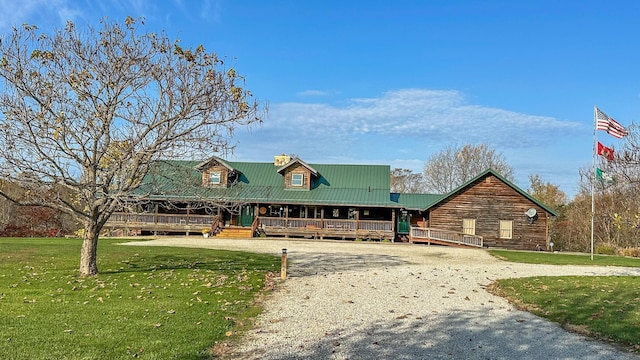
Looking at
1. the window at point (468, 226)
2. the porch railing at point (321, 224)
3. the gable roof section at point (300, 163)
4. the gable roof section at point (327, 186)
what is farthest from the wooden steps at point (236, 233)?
the window at point (468, 226)

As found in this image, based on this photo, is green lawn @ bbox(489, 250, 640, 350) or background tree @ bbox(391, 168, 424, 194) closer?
green lawn @ bbox(489, 250, 640, 350)

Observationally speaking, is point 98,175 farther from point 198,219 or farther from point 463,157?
point 463,157

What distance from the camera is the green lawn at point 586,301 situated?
7.66 meters

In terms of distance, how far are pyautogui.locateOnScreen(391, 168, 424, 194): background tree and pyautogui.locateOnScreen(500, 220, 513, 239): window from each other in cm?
2715

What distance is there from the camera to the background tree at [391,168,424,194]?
→ 5934 centimetres

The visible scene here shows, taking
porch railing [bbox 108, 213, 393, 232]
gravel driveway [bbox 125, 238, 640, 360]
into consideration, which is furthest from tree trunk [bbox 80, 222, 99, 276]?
porch railing [bbox 108, 213, 393, 232]

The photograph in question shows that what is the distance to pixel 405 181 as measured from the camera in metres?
60.5

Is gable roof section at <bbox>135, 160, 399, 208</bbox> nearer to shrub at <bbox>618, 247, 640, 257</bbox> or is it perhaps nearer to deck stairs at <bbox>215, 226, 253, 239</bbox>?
deck stairs at <bbox>215, 226, 253, 239</bbox>

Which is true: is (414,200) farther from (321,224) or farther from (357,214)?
(321,224)

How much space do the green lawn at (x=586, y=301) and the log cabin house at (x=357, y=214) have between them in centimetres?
1694

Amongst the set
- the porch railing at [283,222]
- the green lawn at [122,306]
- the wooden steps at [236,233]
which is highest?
the porch railing at [283,222]

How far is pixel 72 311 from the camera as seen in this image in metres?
7.60

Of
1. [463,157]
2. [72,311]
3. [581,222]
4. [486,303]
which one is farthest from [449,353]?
[463,157]

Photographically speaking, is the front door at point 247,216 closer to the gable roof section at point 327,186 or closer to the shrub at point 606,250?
the gable roof section at point 327,186
